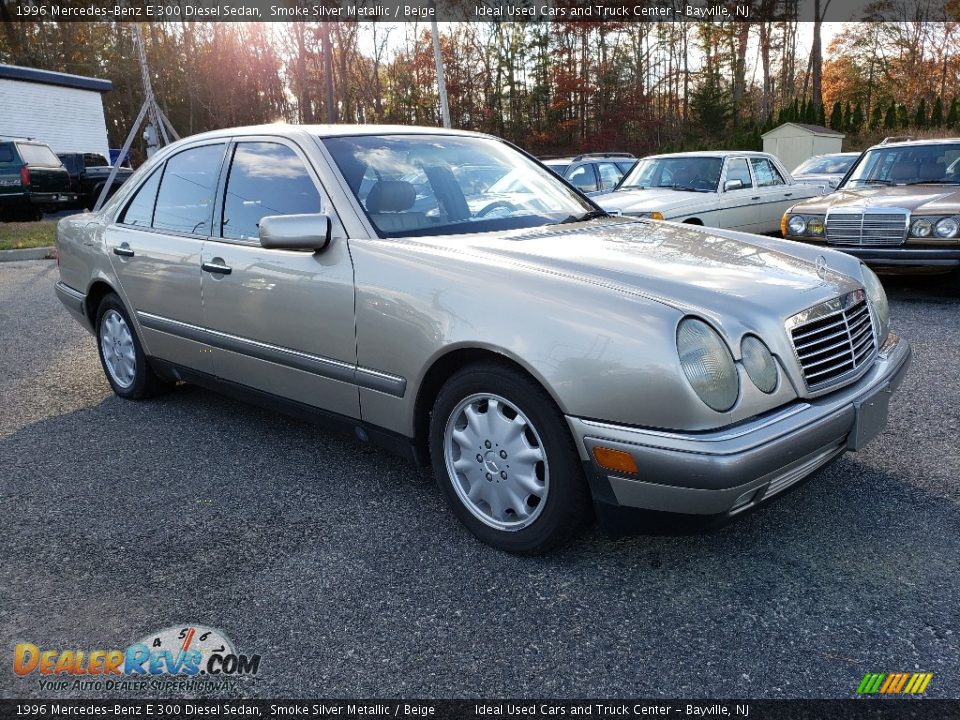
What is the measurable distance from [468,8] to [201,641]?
138 ft

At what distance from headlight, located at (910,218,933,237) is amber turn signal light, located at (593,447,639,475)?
19.4 feet

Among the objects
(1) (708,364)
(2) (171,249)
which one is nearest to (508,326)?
(1) (708,364)

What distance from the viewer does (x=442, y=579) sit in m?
2.67

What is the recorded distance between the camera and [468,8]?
40125mm

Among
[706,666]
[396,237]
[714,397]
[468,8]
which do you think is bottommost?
[706,666]

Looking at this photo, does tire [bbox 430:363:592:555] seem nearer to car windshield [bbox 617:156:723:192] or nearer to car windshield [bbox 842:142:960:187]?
car windshield [bbox 842:142:960:187]

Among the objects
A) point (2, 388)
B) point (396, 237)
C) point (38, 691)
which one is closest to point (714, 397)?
point (396, 237)

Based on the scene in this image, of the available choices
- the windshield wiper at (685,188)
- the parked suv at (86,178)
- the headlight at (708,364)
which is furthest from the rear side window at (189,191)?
the parked suv at (86,178)

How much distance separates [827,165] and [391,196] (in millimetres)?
15737

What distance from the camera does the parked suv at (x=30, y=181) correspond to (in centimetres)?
1653

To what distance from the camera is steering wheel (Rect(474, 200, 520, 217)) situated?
3477mm

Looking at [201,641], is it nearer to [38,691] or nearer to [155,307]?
[38,691]

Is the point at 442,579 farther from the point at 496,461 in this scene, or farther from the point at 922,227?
the point at 922,227

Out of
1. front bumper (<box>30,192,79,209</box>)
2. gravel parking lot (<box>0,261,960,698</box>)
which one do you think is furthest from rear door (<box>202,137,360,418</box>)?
front bumper (<box>30,192,79,209</box>)
